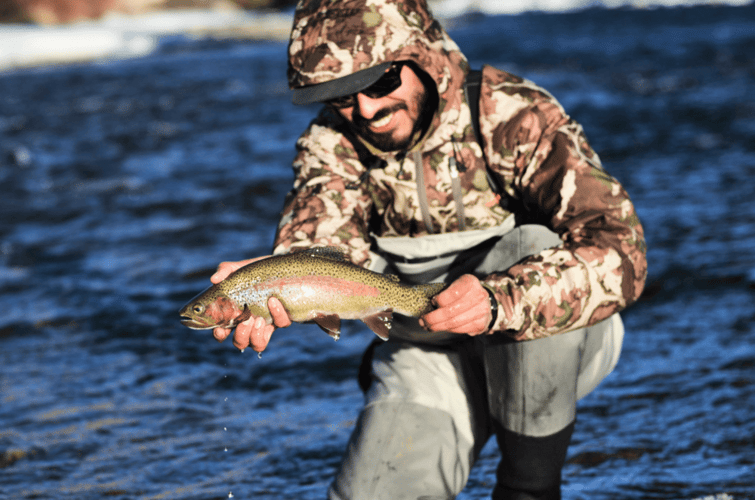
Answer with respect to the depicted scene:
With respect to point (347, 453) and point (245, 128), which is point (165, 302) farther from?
point (245, 128)

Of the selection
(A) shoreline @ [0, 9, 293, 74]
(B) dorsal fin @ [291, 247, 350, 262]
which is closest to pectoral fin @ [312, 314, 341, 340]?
(B) dorsal fin @ [291, 247, 350, 262]

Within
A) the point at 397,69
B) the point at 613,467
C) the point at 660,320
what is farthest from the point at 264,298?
the point at 660,320

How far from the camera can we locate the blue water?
425 cm

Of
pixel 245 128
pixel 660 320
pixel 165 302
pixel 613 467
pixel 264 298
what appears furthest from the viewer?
pixel 245 128

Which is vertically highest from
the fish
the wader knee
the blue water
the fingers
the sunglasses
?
the sunglasses

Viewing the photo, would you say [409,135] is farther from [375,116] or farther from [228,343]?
[228,343]

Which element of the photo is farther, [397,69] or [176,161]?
[176,161]

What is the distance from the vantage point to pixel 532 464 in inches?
127

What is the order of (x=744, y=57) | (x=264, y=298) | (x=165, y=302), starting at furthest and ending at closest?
(x=744, y=57), (x=165, y=302), (x=264, y=298)

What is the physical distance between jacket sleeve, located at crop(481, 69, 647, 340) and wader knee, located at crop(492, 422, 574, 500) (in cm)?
49

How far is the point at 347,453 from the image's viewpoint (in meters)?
3.45

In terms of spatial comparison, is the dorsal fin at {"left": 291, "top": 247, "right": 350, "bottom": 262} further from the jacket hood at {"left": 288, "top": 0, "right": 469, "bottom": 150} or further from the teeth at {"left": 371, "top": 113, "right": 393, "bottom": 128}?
the jacket hood at {"left": 288, "top": 0, "right": 469, "bottom": 150}

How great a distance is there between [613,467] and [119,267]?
534cm

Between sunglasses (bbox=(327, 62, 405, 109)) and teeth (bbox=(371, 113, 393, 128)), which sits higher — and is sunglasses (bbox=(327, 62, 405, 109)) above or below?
above
